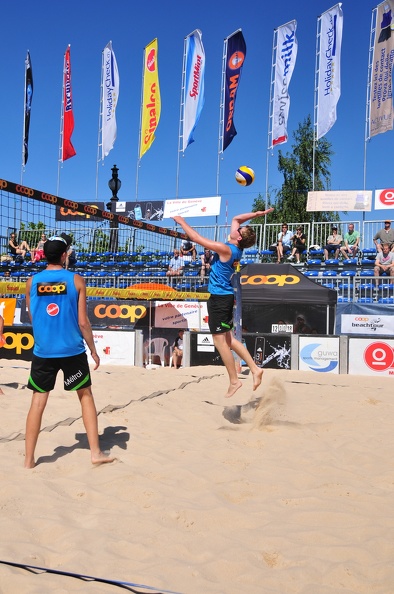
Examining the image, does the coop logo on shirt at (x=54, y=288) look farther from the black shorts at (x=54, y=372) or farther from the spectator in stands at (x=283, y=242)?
the spectator in stands at (x=283, y=242)

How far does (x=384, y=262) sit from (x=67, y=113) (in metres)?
13.5

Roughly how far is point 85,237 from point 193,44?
798cm

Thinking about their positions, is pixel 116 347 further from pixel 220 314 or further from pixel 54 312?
pixel 54 312

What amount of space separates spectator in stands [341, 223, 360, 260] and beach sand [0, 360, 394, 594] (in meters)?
10.4

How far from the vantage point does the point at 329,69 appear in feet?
58.6

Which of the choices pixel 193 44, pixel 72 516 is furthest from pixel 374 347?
pixel 193 44

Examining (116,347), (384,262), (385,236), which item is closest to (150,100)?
(385,236)

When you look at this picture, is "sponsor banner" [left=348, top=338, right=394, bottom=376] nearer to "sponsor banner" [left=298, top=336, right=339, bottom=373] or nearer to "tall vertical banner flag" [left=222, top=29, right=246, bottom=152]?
"sponsor banner" [left=298, top=336, right=339, bottom=373]

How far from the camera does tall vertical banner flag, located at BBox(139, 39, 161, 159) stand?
20359 millimetres

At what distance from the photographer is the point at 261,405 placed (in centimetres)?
531

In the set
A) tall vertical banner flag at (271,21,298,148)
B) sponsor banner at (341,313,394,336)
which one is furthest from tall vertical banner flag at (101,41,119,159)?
sponsor banner at (341,313,394,336)

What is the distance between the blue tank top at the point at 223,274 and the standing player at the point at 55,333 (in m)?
1.89

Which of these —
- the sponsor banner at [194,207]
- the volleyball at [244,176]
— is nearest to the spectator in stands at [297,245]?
the sponsor banner at [194,207]

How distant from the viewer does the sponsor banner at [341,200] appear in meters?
17.2
